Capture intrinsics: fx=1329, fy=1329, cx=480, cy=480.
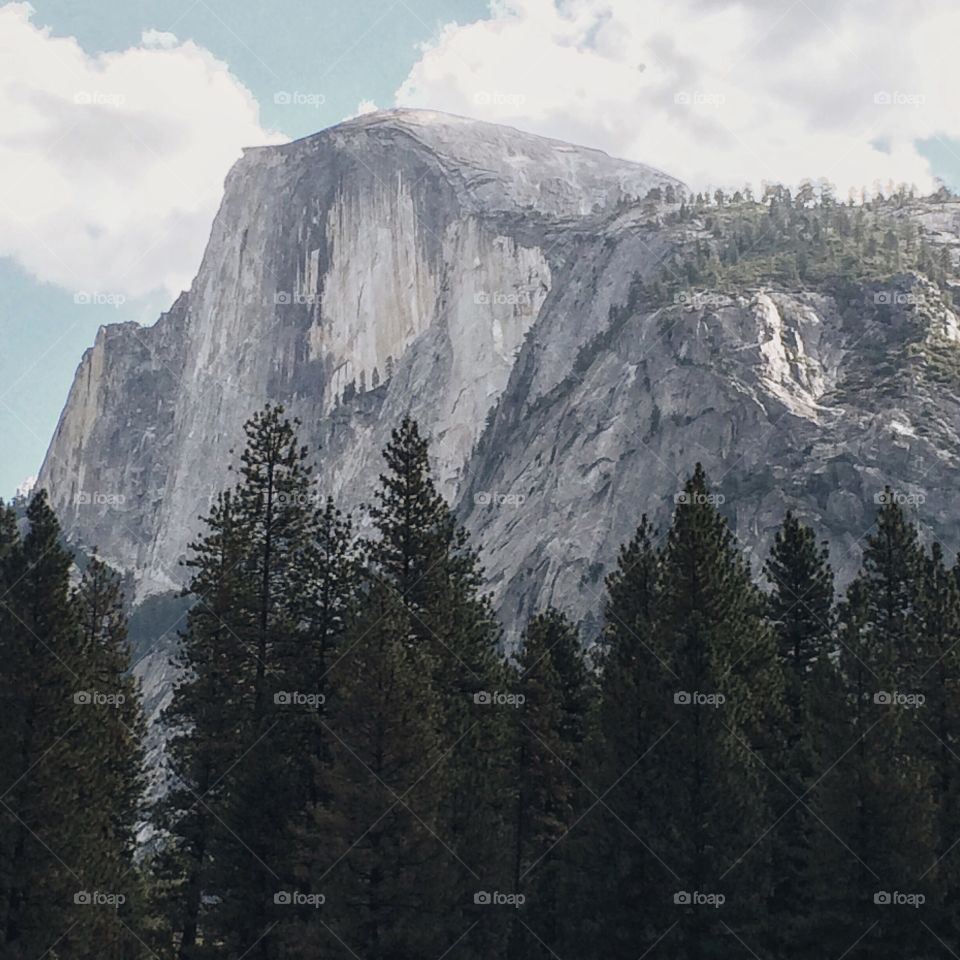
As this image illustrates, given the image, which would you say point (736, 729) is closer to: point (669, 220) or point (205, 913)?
point (205, 913)

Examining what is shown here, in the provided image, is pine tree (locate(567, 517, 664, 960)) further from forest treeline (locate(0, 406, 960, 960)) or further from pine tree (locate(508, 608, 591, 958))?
pine tree (locate(508, 608, 591, 958))

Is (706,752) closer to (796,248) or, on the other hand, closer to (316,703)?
(316,703)

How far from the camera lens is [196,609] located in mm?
39938

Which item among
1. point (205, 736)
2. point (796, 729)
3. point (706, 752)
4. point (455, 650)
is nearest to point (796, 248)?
point (796, 729)

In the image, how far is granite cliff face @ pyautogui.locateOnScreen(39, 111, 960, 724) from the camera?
11731cm

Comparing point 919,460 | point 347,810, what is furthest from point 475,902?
point 919,460

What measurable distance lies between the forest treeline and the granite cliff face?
70.9m

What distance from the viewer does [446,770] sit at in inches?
1419

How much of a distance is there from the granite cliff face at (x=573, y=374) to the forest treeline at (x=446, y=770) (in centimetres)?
7094

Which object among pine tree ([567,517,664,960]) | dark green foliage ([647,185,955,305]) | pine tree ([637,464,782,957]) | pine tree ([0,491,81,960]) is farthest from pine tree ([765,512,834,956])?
dark green foliage ([647,185,955,305])

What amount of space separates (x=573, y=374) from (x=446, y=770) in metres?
116

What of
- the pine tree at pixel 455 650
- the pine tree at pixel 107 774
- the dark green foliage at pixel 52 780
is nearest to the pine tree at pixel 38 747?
the dark green foliage at pixel 52 780

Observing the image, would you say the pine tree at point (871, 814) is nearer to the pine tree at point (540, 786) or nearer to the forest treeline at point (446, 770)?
the forest treeline at point (446, 770)

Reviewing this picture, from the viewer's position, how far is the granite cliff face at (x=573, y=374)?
4619 inches
